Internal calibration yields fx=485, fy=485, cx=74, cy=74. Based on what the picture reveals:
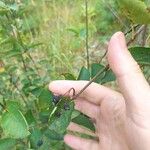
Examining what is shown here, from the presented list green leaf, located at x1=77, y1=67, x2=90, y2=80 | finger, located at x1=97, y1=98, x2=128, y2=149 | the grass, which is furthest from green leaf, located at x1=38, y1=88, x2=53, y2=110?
the grass

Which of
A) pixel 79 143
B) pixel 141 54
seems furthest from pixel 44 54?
pixel 141 54

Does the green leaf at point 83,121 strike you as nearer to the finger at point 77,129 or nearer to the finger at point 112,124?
the finger at point 112,124

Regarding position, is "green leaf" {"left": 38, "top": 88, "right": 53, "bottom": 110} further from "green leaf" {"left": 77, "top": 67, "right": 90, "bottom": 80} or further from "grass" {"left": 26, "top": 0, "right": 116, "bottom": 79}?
"grass" {"left": 26, "top": 0, "right": 116, "bottom": 79}

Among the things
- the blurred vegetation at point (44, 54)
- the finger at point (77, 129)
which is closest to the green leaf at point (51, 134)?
the blurred vegetation at point (44, 54)

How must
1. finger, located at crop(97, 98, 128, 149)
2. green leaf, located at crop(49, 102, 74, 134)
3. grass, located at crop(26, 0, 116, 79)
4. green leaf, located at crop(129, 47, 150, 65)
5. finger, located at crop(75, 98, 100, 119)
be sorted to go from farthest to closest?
1. grass, located at crop(26, 0, 116, 79)
2. finger, located at crop(75, 98, 100, 119)
3. finger, located at crop(97, 98, 128, 149)
4. green leaf, located at crop(49, 102, 74, 134)
5. green leaf, located at crop(129, 47, 150, 65)

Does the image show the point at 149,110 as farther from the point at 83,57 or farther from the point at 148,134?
the point at 83,57

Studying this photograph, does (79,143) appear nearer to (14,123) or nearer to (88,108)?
(88,108)

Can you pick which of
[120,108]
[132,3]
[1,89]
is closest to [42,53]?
[1,89]
